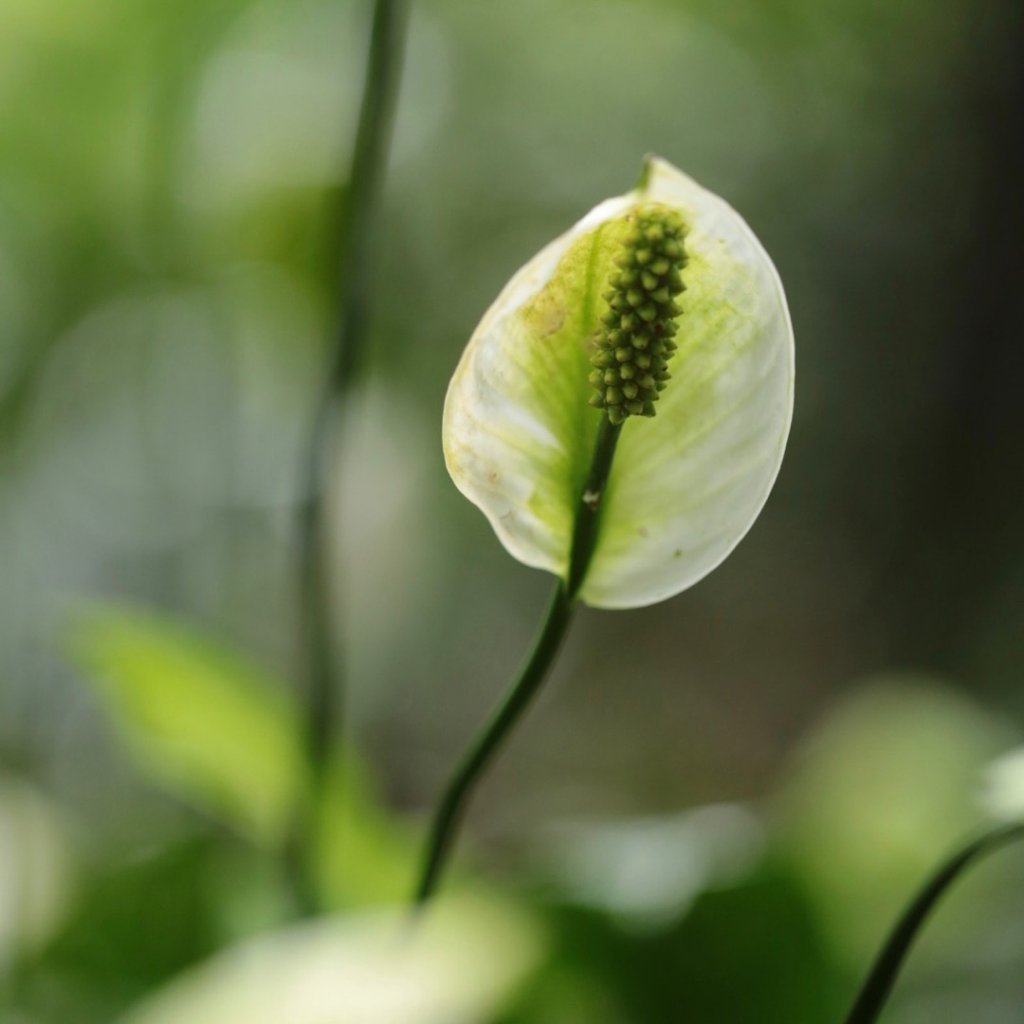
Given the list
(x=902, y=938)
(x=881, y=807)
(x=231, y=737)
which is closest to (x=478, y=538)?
(x=881, y=807)

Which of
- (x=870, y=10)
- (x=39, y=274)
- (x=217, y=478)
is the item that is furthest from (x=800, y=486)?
(x=39, y=274)

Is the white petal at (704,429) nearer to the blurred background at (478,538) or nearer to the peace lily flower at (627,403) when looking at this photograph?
the peace lily flower at (627,403)

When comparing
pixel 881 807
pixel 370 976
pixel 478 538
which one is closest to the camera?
pixel 370 976

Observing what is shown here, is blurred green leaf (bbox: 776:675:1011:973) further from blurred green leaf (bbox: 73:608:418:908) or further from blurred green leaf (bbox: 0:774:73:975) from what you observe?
blurred green leaf (bbox: 0:774:73:975)

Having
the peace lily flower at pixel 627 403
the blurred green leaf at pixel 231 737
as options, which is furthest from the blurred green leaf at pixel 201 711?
the peace lily flower at pixel 627 403

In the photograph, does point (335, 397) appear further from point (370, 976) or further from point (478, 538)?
point (478, 538)

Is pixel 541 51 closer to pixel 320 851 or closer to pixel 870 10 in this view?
pixel 870 10

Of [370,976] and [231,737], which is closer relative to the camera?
[370,976]

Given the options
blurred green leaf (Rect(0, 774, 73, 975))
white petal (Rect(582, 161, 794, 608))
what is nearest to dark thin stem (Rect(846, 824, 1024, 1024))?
white petal (Rect(582, 161, 794, 608))

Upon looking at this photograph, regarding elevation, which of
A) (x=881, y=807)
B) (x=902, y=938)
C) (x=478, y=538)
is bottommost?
(x=478, y=538)
